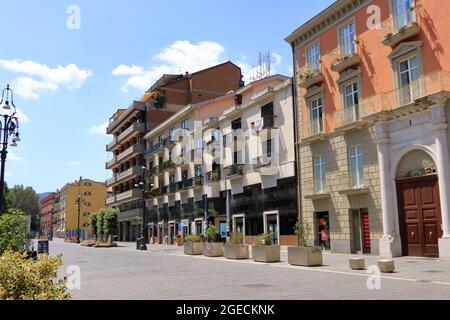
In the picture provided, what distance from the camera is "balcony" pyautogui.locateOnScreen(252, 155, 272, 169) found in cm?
3362

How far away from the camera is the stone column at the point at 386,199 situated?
21.7 meters

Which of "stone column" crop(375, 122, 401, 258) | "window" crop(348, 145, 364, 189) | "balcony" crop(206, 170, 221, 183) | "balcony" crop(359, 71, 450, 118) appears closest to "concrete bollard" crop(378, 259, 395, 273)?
"stone column" crop(375, 122, 401, 258)

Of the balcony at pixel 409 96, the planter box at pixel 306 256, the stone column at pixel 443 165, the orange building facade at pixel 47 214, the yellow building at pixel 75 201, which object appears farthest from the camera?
the orange building facade at pixel 47 214

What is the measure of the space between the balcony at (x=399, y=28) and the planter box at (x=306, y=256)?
10.9 metres

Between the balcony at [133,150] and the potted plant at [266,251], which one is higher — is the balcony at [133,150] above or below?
above

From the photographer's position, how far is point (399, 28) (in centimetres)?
2194

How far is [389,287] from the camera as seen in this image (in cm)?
1113

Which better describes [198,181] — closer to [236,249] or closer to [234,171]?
[234,171]

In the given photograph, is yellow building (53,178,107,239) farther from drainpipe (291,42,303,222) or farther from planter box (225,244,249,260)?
planter box (225,244,249,260)

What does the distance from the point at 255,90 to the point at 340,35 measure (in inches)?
543

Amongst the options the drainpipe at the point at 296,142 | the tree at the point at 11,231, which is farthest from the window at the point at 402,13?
the tree at the point at 11,231

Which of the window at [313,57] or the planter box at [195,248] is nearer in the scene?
the window at [313,57]

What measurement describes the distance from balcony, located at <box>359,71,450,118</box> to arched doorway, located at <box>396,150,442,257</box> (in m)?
2.28

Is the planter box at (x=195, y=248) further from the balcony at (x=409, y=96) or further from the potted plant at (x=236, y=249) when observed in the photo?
the balcony at (x=409, y=96)
